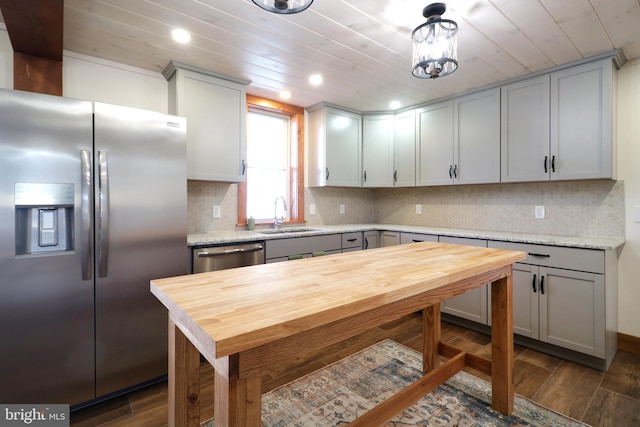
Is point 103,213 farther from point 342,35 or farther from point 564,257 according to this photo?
point 564,257

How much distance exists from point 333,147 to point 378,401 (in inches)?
107

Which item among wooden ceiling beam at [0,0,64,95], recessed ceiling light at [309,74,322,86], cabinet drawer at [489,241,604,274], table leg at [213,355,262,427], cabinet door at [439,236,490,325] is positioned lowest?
cabinet door at [439,236,490,325]

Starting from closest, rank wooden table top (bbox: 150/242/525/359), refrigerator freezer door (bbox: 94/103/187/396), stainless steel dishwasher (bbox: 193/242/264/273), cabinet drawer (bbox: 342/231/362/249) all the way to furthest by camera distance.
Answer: wooden table top (bbox: 150/242/525/359) → refrigerator freezer door (bbox: 94/103/187/396) → stainless steel dishwasher (bbox: 193/242/264/273) → cabinet drawer (bbox: 342/231/362/249)

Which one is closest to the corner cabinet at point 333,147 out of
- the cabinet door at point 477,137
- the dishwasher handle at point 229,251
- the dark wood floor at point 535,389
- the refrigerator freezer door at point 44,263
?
the cabinet door at point 477,137

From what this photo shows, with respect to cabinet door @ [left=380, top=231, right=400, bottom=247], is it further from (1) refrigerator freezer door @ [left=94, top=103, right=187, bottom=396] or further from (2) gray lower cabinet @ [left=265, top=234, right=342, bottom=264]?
(1) refrigerator freezer door @ [left=94, top=103, right=187, bottom=396]

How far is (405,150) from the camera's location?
3.85 metres

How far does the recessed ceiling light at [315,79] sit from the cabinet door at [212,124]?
0.66 m

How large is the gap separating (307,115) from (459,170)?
193 cm

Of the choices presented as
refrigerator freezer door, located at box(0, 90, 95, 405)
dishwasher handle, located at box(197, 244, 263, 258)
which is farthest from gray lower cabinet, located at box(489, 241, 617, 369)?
refrigerator freezer door, located at box(0, 90, 95, 405)

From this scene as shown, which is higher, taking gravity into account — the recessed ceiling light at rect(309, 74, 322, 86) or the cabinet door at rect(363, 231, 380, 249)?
the recessed ceiling light at rect(309, 74, 322, 86)

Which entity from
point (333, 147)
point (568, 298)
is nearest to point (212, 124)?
point (333, 147)

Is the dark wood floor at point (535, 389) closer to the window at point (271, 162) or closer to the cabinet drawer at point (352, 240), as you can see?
the cabinet drawer at point (352, 240)

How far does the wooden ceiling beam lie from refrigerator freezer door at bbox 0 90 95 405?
0.43 meters

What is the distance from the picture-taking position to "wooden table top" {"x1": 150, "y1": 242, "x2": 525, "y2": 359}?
29.9 inches
